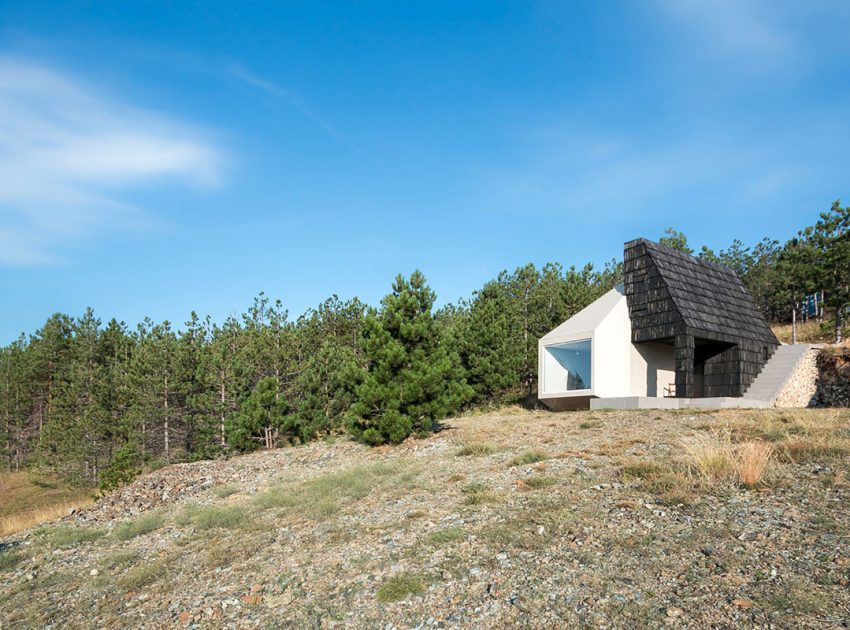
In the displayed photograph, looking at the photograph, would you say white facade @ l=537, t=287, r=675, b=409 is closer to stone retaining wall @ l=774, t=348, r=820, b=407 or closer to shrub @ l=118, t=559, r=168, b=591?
stone retaining wall @ l=774, t=348, r=820, b=407

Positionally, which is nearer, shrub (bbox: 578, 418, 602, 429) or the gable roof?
shrub (bbox: 578, 418, 602, 429)

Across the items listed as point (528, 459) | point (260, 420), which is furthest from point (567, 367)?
point (260, 420)

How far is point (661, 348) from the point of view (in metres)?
23.9

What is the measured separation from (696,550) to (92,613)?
6849 millimetres

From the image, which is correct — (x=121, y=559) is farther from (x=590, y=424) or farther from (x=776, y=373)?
(x=776, y=373)

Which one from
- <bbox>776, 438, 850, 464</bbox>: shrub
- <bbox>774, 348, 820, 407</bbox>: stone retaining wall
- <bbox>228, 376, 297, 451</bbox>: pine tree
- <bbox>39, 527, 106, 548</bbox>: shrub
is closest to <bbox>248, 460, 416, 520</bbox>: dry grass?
<bbox>39, 527, 106, 548</bbox>: shrub

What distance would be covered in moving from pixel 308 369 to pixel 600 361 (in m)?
13.8

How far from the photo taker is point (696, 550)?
5621 mm

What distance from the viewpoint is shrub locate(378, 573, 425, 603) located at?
5.49 m

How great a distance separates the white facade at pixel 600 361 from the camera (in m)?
22.2

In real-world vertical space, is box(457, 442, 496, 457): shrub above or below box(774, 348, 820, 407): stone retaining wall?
below

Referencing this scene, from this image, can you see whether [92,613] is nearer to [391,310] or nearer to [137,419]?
[391,310]

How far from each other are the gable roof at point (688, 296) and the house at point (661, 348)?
0.15 feet

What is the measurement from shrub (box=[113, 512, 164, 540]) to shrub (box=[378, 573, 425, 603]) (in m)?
6.91
